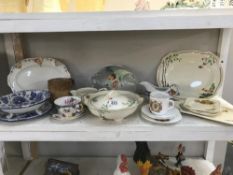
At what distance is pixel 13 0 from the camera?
71 centimetres

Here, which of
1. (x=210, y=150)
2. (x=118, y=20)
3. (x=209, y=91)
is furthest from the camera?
(x=210, y=150)

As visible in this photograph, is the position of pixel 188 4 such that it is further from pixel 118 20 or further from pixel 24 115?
pixel 24 115

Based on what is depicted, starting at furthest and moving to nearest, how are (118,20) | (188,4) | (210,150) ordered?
1. (210,150)
2. (188,4)
3. (118,20)

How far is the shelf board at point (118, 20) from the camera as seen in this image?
0.62 m

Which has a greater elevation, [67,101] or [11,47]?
Result: [11,47]

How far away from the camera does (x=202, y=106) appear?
749 millimetres

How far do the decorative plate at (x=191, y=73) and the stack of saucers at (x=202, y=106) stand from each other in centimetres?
6

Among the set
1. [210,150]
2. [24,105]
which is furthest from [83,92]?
[210,150]

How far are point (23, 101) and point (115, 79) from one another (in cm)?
31

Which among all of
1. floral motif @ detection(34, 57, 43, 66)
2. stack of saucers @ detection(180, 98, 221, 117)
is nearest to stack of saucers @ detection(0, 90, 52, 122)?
floral motif @ detection(34, 57, 43, 66)

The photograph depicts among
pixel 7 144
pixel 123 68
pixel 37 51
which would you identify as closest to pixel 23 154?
pixel 7 144

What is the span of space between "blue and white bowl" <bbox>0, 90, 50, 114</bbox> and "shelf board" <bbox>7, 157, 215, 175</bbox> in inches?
13.9

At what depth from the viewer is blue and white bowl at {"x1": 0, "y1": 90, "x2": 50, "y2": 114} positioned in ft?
2.38

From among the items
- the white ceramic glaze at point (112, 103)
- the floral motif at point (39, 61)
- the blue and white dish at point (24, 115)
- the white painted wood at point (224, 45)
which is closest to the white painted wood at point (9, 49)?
the floral motif at point (39, 61)
